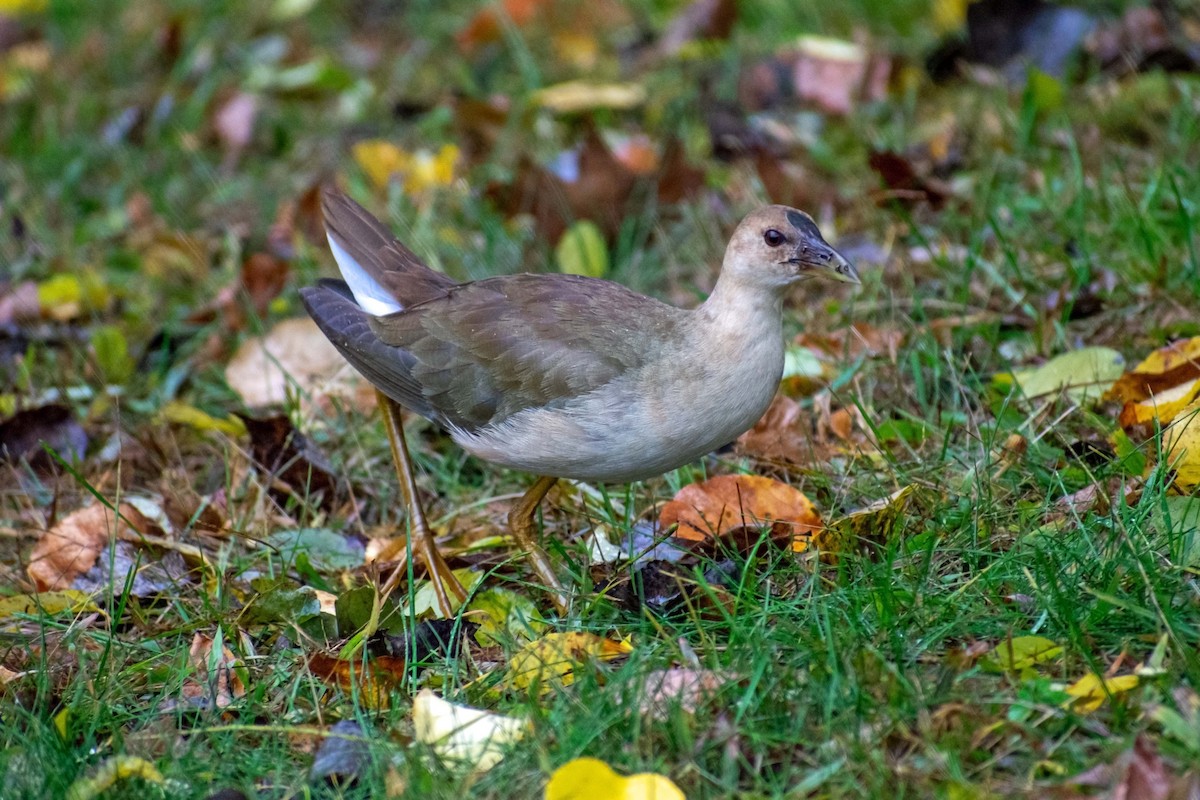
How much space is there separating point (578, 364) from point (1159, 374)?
5.39ft

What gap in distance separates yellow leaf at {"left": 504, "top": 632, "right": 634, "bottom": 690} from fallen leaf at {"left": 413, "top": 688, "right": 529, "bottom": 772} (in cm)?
18

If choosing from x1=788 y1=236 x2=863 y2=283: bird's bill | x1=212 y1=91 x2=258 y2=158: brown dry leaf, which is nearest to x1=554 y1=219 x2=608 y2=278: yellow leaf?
x1=788 y1=236 x2=863 y2=283: bird's bill

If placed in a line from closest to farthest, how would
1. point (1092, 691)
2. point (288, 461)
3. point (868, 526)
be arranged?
point (1092, 691) < point (868, 526) < point (288, 461)

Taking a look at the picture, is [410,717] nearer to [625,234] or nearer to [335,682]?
[335,682]

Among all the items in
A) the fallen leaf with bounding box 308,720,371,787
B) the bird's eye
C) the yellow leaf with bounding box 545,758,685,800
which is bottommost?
the fallen leaf with bounding box 308,720,371,787

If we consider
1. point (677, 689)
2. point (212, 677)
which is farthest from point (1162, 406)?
point (212, 677)

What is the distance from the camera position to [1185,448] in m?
3.60

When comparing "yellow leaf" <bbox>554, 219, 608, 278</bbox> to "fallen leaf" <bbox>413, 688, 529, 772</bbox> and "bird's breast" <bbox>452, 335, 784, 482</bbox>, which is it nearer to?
"bird's breast" <bbox>452, 335, 784, 482</bbox>

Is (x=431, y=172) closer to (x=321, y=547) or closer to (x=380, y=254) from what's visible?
(x=380, y=254)

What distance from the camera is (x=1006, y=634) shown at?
3.18m

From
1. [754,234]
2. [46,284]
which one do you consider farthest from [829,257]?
[46,284]

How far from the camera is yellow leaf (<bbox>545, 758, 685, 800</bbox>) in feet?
8.87

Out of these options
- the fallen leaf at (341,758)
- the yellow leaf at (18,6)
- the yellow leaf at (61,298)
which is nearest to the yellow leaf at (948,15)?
the yellow leaf at (61,298)

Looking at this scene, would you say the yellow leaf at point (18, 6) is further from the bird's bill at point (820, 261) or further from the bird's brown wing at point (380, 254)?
the bird's bill at point (820, 261)
